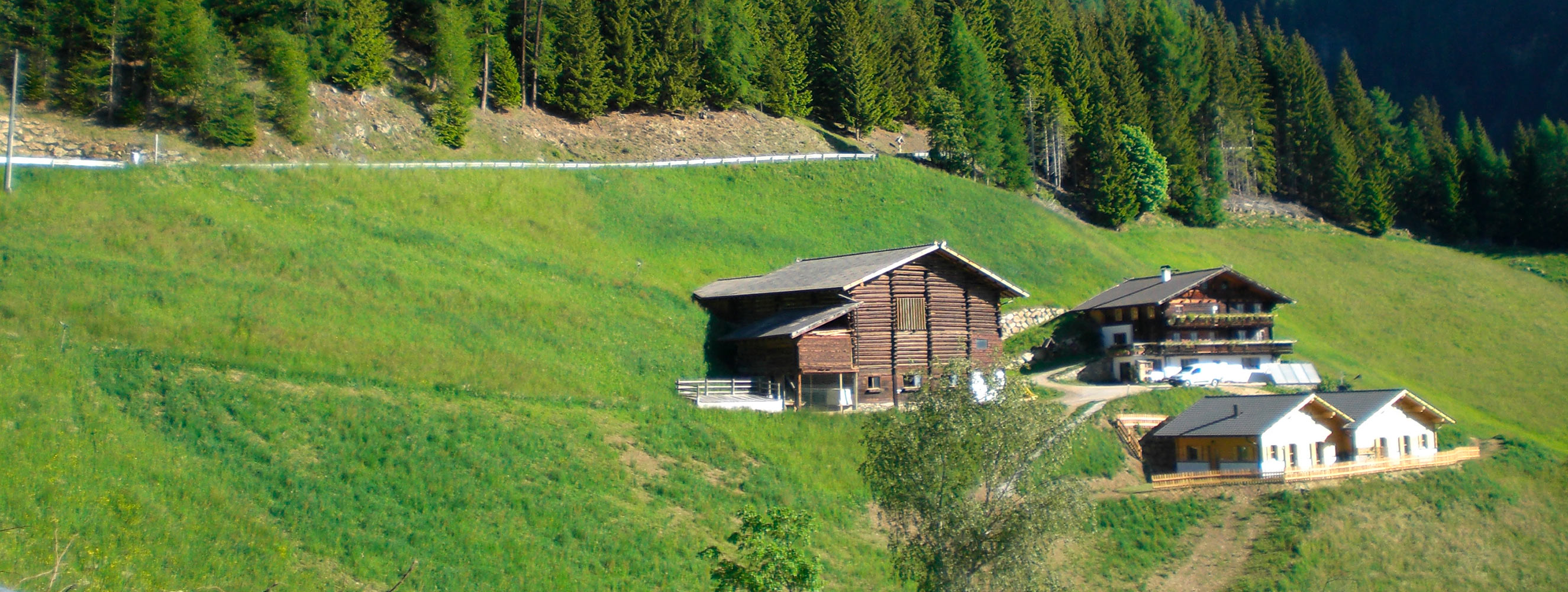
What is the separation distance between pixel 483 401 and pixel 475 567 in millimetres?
10274

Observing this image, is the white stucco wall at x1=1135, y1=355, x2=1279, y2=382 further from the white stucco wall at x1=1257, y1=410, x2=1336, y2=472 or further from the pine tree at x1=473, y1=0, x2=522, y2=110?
the pine tree at x1=473, y1=0, x2=522, y2=110

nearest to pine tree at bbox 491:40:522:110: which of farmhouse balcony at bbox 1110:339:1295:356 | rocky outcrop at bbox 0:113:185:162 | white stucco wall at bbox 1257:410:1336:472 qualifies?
rocky outcrop at bbox 0:113:185:162

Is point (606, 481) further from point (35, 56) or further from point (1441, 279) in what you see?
point (1441, 279)

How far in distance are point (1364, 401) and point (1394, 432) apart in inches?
72.7

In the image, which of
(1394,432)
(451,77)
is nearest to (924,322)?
(1394,432)

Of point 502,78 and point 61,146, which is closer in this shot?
point 61,146

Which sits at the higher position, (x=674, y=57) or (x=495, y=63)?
(x=674, y=57)

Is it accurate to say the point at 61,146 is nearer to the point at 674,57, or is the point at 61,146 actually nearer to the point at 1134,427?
the point at 674,57

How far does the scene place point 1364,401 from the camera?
138ft

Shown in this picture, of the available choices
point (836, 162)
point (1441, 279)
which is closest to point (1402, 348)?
point (1441, 279)

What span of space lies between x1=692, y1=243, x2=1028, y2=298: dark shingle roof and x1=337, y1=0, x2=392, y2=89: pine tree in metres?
27.1

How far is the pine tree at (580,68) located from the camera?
6981 centimetres

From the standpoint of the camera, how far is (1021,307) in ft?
187

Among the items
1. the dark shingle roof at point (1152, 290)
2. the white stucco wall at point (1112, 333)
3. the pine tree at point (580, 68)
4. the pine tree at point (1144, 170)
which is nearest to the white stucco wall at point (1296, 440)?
the dark shingle roof at point (1152, 290)
